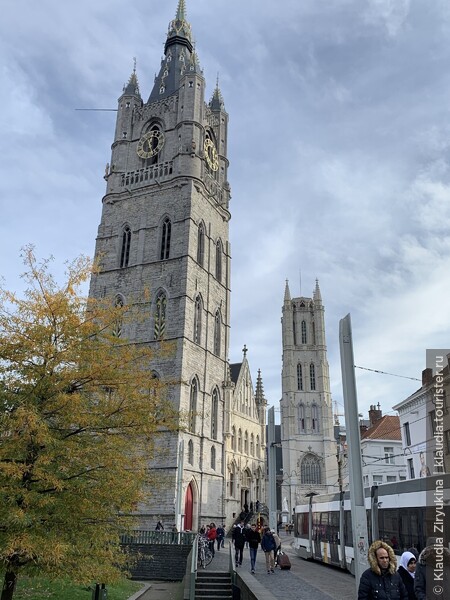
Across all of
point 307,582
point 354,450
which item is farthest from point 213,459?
point 354,450

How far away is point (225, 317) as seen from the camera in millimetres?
42219

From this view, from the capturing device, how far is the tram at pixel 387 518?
13.0 m

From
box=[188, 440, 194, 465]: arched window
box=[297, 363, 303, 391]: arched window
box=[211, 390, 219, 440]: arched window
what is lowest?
box=[188, 440, 194, 465]: arched window

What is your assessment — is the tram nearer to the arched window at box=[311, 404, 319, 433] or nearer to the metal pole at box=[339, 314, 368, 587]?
the metal pole at box=[339, 314, 368, 587]

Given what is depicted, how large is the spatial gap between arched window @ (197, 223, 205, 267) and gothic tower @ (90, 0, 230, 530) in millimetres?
79

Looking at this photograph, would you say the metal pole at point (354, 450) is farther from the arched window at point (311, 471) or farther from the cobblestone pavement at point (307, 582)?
the arched window at point (311, 471)

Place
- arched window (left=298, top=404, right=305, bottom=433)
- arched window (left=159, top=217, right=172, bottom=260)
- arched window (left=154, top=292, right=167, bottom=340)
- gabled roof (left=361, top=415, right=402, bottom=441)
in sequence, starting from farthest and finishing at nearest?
arched window (left=298, top=404, right=305, bottom=433)
gabled roof (left=361, top=415, right=402, bottom=441)
arched window (left=159, top=217, right=172, bottom=260)
arched window (left=154, top=292, right=167, bottom=340)

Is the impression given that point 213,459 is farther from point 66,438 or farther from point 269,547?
point 66,438

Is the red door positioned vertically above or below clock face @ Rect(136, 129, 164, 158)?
below

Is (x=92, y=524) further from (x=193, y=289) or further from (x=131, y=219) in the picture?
(x=131, y=219)

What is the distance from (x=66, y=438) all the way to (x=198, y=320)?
2865cm

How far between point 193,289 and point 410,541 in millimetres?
25477

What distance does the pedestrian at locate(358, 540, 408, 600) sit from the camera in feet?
16.8

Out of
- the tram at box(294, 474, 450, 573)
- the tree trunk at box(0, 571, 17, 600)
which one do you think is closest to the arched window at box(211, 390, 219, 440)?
the tram at box(294, 474, 450, 573)
